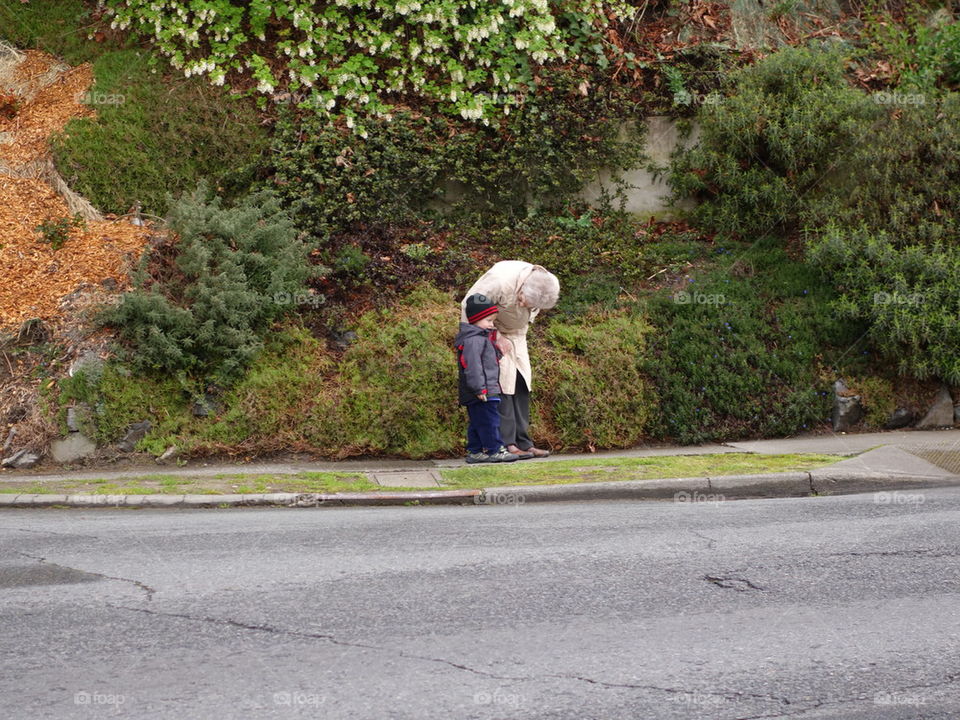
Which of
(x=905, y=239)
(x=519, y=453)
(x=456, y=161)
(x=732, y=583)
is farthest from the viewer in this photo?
(x=456, y=161)

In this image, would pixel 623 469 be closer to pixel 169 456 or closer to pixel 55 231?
pixel 169 456

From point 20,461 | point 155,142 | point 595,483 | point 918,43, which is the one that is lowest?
point 595,483

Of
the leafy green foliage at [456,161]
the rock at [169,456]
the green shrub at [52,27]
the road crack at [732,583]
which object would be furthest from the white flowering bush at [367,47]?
the road crack at [732,583]

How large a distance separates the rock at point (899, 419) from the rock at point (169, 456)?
755 centimetres

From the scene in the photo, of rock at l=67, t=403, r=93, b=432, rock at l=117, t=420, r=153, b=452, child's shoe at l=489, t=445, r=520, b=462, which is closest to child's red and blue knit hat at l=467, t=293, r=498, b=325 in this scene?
child's shoe at l=489, t=445, r=520, b=462

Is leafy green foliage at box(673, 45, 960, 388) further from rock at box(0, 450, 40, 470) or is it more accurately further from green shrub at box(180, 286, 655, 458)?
rock at box(0, 450, 40, 470)

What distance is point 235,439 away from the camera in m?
9.63

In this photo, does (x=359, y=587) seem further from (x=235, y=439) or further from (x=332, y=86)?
(x=332, y=86)

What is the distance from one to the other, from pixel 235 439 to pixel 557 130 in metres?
5.90

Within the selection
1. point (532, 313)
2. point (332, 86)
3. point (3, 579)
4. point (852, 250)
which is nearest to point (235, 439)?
point (532, 313)

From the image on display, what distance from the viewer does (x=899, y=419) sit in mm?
10664

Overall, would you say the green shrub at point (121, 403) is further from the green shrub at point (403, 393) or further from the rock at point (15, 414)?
the rock at point (15, 414)

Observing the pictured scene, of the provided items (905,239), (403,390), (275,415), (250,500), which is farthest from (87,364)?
(905,239)

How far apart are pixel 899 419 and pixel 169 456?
7.78 meters
